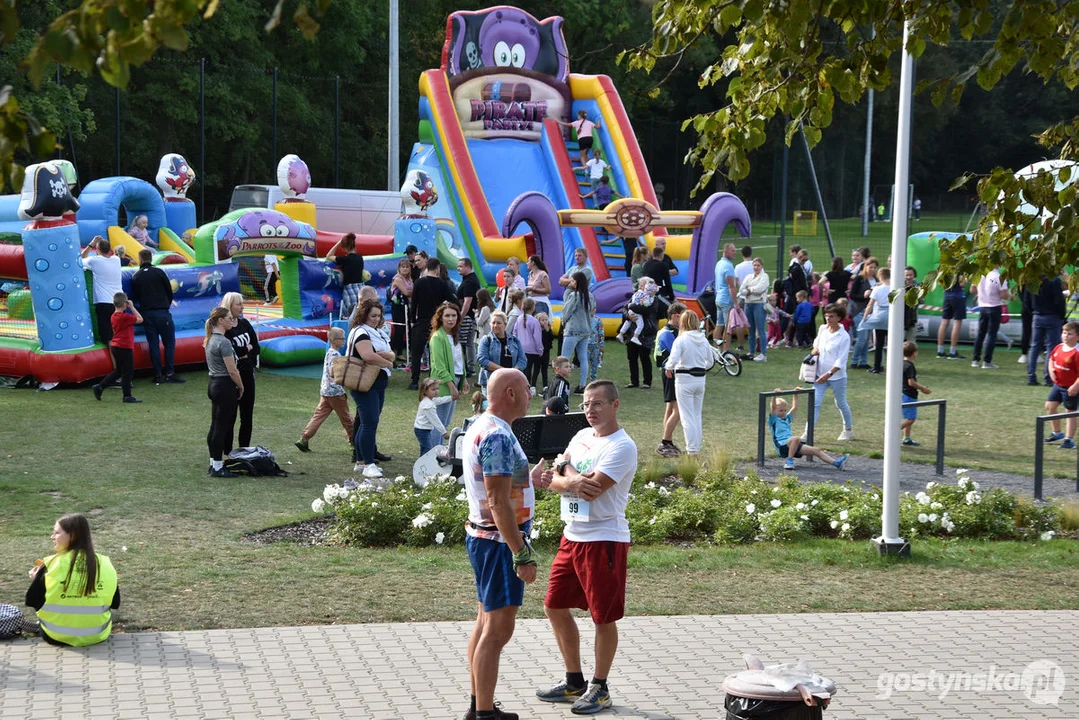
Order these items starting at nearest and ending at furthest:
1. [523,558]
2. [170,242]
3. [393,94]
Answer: [523,558], [170,242], [393,94]

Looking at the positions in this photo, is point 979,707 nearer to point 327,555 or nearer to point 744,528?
point 744,528

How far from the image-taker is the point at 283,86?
140ft

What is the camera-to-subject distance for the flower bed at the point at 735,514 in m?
9.77

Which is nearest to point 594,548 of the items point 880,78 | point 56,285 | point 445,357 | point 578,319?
point 880,78

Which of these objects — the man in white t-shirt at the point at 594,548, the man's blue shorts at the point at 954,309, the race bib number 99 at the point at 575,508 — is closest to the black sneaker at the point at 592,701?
the man in white t-shirt at the point at 594,548

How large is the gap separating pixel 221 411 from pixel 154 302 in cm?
551

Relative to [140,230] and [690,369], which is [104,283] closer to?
[140,230]

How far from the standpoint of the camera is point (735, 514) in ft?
33.1

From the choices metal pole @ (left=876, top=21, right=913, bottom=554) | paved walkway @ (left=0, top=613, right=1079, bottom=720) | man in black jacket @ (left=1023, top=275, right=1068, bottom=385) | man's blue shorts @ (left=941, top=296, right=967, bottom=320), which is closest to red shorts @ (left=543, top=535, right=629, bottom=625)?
paved walkway @ (left=0, top=613, right=1079, bottom=720)

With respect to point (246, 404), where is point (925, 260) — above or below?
above

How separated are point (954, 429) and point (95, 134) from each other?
3084 centimetres

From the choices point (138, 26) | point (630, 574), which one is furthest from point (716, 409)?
point (138, 26)

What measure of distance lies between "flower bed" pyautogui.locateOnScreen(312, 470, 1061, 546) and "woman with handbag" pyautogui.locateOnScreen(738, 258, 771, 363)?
10.1m

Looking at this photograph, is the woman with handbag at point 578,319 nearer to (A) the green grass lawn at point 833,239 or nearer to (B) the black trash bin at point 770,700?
(B) the black trash bin at point 770,700
